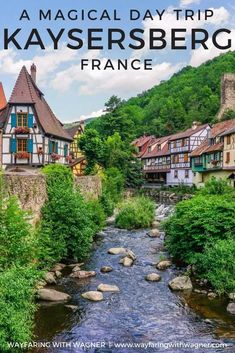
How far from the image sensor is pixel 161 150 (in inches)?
2370

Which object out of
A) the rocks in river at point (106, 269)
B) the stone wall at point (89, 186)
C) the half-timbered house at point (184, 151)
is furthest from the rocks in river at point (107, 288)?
the half-timbered house at point (184, 151)

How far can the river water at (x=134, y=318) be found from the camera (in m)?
10.4

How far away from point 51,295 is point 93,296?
4.56ft

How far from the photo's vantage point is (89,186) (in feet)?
93.1

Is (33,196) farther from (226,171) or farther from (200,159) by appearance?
(200,159)

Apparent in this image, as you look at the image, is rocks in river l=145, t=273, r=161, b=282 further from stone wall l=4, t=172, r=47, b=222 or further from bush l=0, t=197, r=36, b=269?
stone wall l=4, t=172, r=47, b=222

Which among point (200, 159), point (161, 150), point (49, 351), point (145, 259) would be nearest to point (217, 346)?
point (49, 351)

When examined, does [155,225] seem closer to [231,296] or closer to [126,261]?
[126,261]

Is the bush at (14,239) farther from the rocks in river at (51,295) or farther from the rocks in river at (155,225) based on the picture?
the rocks in river at (155,225)

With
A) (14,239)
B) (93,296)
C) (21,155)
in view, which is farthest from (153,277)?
(21,155)

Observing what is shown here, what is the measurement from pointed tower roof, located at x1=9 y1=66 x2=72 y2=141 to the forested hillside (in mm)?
18063

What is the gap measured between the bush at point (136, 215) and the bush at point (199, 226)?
33.0ft

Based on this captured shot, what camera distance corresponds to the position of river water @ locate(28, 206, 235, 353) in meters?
10.4

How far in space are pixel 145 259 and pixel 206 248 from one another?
4577 millimetres
